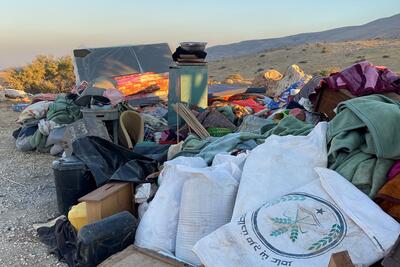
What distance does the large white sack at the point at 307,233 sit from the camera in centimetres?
234

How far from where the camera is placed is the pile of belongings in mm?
2400

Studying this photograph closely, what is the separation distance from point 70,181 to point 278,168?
6.90ft

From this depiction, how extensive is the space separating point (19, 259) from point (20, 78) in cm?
1490

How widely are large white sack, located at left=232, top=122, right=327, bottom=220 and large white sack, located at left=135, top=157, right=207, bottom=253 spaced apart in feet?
1.30

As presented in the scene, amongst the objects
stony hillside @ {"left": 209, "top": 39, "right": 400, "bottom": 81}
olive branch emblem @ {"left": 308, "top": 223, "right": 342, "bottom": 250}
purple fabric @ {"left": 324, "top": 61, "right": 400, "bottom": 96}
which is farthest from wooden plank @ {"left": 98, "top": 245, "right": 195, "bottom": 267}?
stony hillside @ {"left": 209, "top": 39, "right": 400, "bottom": 81}

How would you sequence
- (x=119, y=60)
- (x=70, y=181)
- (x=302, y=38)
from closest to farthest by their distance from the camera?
(x=70, y=181)
(x=119, y=60)
(x=302, y=38)

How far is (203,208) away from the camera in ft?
9.90

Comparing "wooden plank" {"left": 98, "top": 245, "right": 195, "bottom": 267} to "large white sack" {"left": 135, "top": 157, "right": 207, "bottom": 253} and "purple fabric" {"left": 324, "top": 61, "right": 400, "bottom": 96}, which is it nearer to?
"large white sack" {"left": 135, "top": 157, "right": 207, "bottom": 253}

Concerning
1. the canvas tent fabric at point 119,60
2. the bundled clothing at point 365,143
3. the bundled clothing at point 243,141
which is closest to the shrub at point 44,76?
the canvas tent fabric at point 119,60

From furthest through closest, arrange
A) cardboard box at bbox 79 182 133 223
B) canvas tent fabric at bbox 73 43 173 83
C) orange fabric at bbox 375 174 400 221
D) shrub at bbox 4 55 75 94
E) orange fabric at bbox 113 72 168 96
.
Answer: shrub at bbox 4 55 75 94 → canvas tent fabric at bbox 73 43 173 83 → orange fabric at bbox 113 72 168 96 → cardboard box at bbox 79 182 133 223 → orange fabric at bbox 375 174 400 221

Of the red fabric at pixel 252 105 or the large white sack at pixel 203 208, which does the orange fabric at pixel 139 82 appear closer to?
the red fabric at pixel 252 105

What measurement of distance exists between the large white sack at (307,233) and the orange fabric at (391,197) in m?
0.09

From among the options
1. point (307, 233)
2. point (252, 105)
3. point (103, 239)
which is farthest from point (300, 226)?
point (252, 105)

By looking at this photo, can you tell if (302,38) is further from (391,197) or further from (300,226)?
(300,226)
